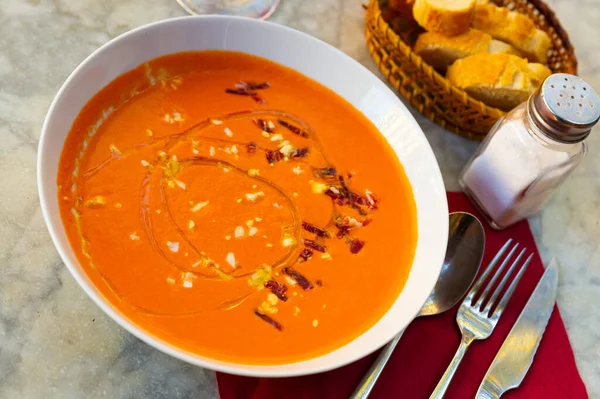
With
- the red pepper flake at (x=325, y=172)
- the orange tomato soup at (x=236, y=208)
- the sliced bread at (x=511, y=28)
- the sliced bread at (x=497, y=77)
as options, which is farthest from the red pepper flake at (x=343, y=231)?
the sliced bread at (x=511, y=28)

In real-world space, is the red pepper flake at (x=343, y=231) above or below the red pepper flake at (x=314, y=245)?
above

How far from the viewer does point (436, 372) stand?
1.05 meters

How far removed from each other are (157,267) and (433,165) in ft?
1.81

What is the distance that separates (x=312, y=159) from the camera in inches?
46.1

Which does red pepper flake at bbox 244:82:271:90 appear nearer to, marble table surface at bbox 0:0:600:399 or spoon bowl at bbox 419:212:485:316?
marble table surface at bbox 0:0:600:399

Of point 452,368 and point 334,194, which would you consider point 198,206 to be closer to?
point 334,194

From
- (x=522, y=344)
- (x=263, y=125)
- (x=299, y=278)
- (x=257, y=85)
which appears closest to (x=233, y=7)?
(x=257, y=85)

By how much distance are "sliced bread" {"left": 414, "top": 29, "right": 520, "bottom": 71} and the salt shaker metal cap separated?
29 cm

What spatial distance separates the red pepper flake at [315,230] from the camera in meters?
1.08

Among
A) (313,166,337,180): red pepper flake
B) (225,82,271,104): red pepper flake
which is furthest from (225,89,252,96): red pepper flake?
(313,166,337,180): red pepper flake

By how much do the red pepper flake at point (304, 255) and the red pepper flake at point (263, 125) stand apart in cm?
28

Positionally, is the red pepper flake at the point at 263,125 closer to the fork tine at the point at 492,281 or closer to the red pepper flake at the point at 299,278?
the red pepper flake at the point at 299,278

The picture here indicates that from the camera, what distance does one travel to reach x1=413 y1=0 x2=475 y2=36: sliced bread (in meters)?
1.29

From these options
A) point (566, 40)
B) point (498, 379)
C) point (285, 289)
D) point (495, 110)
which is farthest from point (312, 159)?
point (566, 40)
